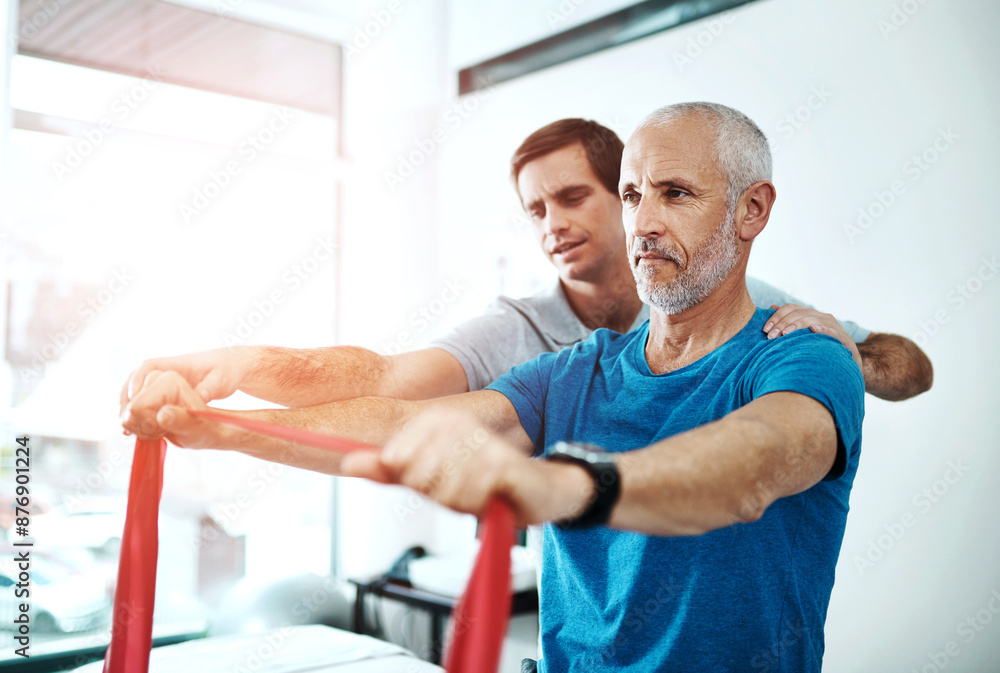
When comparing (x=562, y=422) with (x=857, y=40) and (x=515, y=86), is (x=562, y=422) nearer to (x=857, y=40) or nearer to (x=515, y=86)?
(x=857, y=40)

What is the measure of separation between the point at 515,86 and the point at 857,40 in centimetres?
169

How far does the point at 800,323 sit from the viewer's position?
1.23 metres

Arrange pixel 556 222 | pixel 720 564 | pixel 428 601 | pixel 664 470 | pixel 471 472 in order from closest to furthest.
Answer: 1. pixel 471 472
2. pixel 664 470
3. pixel 720 564
4. pixel 556 222
5. pixel 428 601

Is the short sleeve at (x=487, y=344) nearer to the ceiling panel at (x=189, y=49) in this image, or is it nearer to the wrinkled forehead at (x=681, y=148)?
the wrinkled forehead at (x=681, y=148)

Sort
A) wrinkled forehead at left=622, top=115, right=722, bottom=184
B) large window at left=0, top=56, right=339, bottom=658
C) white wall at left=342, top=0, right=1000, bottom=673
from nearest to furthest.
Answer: wrinkled forehead at left=622, top=115, right=722, bottom=184 → white wall at left=342, top=0, right=1000, bottom=673 → large window at left=0, top=56, right=339, bottom=658

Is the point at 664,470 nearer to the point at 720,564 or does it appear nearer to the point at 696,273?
the point at 720,564

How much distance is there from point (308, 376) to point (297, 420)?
15 cm

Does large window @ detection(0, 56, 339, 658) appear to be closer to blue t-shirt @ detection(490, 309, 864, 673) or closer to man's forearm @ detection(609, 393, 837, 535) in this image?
blue t-shirt @ detection(490, 309, 864, 673)

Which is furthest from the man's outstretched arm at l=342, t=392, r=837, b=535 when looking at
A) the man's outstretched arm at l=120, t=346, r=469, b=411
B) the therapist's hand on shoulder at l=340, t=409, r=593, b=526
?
the man's outstretched arm at l=120, t=346, r=469, b=411

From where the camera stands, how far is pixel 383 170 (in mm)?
4039

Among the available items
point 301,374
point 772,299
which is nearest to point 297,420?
point 301,374

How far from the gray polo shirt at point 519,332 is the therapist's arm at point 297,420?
0.41 meters

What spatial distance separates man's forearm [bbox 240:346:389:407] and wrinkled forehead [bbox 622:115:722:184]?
0.69m

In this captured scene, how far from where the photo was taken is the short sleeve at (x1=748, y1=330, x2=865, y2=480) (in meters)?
0.99
